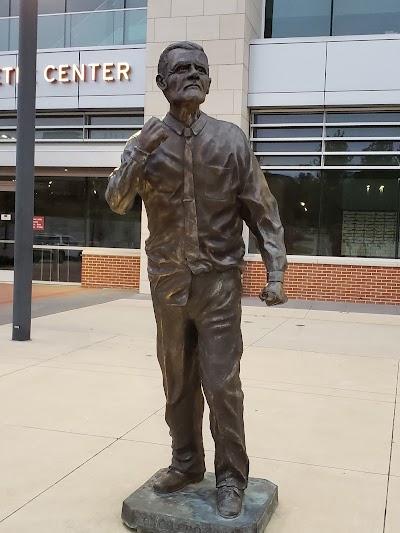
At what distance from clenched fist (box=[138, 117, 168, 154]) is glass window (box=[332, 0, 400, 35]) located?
1223 centimetres

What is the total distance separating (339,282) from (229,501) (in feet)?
36.3

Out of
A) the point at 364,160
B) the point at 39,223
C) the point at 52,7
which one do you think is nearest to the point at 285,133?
the point at 364,160

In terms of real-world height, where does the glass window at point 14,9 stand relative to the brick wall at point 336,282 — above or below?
above

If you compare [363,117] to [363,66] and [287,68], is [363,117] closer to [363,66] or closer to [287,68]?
[363,66]

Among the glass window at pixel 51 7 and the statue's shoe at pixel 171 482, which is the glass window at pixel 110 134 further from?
the statue's shoe at pixel 171 482

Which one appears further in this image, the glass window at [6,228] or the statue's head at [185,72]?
the glass window at [6,228]

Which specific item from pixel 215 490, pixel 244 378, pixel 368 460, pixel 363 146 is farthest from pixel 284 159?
pixel 215 490

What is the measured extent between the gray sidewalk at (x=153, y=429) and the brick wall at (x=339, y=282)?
505cm

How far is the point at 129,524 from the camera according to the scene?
3004mm

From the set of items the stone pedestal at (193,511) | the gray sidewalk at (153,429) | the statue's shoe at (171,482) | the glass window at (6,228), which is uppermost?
the glass window at (6,228)

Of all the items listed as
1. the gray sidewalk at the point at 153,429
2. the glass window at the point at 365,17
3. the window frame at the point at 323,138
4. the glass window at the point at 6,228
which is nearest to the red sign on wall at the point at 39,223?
the glass window at the point at 6,228

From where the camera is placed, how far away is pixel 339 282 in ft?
44.5

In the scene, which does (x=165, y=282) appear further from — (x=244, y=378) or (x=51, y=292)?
(x=51, y=292)

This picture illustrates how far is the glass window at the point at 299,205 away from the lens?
13.7m
